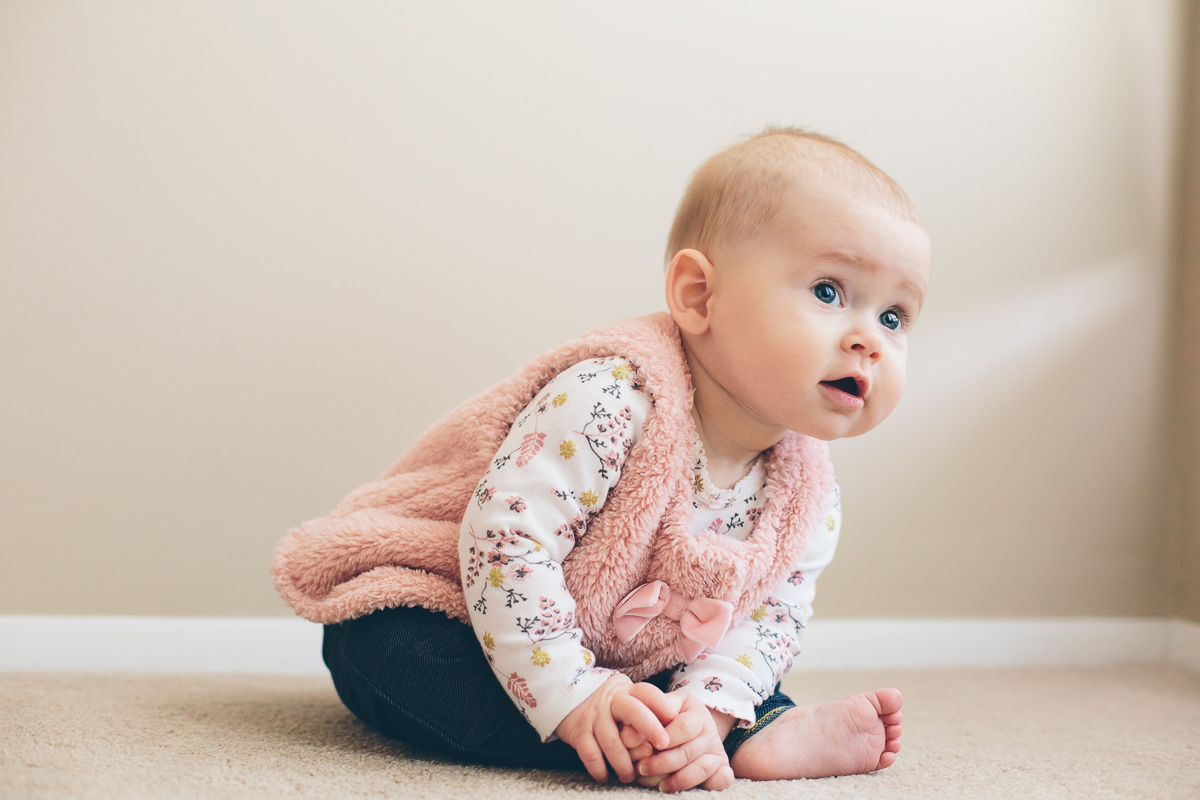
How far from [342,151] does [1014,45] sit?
1003 mm

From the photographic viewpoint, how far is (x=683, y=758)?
638 mm

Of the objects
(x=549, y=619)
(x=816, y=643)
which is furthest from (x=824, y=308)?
(x=816, y=643)

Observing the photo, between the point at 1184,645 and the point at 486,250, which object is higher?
the point at 486,250

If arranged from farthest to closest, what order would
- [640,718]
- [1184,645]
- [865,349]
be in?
[1184,645] < [865,349] < [640,718]

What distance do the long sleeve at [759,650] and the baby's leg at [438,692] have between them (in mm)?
125

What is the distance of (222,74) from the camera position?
1.17m

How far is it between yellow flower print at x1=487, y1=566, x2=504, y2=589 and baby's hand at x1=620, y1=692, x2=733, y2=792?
142 millimetres

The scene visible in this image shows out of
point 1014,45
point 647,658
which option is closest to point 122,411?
point 647,658

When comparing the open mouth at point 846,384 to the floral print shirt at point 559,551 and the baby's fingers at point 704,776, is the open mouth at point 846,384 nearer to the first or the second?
the floral print shirt at point 559,551

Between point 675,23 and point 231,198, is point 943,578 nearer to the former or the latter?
point 675,23

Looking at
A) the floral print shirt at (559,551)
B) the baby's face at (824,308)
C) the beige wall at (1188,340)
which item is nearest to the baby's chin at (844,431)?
the baby's face at (824,308)

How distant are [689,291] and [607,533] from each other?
0.23 meters

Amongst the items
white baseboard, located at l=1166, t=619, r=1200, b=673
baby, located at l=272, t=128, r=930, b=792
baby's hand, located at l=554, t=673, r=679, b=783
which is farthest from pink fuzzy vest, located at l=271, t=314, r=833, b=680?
white baseboard, located at l=1166, t=619, r=1200, b=673

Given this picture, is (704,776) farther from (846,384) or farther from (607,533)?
(846,384)
